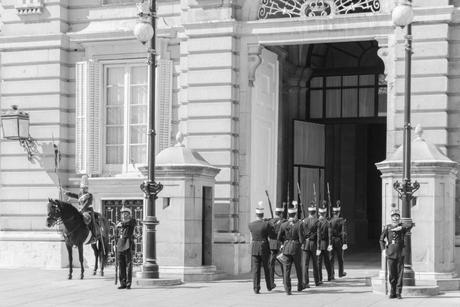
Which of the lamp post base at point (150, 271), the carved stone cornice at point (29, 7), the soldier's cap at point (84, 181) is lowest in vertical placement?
the lamp post base at point (150, 271)

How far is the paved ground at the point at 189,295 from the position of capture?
56.2ft

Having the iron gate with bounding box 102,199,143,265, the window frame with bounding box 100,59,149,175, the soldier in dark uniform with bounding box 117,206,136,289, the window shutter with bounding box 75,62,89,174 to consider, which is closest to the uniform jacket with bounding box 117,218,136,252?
the soldier in dark uniform with bounding box 117,206,136,289

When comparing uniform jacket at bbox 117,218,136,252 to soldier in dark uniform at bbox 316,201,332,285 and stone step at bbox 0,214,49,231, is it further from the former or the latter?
stone step at bbox 0,214,49,231

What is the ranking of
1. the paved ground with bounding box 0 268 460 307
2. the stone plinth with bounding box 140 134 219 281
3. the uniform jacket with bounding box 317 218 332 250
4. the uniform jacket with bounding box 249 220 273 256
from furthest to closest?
the uniform jacket with bounding box 317 218 332 250 < the stone plinth with bounding box 140 134 219 281 < the uniform jacket with bounding box 249 220 273 256 < the paved ground with bounding box 0 268 460 307

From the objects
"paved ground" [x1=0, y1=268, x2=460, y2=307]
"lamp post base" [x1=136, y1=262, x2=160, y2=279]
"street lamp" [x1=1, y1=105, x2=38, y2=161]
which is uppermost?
"street lamp" [x1=1, y1=105, x2=38, y2=161]

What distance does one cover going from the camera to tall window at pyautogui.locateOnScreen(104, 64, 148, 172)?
961 inches

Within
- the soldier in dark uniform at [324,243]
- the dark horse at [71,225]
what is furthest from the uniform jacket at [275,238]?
the dark horse at [71,225]

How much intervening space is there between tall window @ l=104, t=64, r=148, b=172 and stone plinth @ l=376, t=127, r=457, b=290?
22.9 feet

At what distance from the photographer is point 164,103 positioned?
23.9 meters

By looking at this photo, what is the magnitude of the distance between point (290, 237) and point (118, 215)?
6.70 m

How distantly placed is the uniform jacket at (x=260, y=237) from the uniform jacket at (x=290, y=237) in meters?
0.27

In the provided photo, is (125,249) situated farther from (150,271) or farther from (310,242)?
(310,242)

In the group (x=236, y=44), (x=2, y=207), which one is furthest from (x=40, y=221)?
(x=236, y=44)

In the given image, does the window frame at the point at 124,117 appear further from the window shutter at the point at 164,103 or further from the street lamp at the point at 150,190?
the street lamp at the point at 150,190
